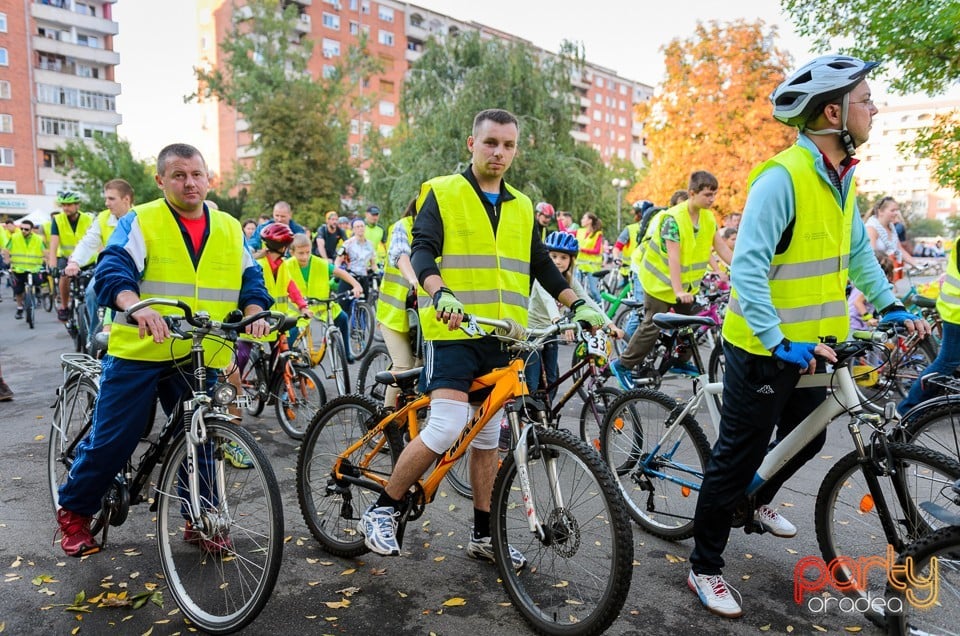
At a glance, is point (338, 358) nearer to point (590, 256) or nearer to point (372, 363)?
point (372, 363)

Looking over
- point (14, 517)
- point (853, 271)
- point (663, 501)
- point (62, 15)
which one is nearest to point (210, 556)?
point (14, 517)

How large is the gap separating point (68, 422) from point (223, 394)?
1.71m

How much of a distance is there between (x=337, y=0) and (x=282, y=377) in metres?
66.6

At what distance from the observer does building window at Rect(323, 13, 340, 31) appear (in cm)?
6469

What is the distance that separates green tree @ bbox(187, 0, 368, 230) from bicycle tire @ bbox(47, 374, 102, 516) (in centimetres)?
3607

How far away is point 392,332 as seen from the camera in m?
5.53

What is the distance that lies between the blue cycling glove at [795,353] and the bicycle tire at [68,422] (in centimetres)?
361

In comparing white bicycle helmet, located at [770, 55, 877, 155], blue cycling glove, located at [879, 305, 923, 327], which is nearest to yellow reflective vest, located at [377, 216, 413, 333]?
white bicycle helmet, located at [770, 55, 877, 155]

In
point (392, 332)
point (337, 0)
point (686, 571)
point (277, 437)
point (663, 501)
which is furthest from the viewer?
point (337, 0)

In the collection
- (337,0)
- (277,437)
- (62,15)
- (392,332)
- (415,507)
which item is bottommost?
(277,437)

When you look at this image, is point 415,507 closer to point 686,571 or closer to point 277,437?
point 686,571

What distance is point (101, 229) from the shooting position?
7676mm

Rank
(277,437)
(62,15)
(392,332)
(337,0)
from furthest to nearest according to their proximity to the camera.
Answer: (337,0) < (62,15) < (277,437) < (392,332)

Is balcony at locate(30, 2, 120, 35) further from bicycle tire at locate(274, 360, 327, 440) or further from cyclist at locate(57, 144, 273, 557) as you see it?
cyclist at locate(57, 144, 273, 557)
